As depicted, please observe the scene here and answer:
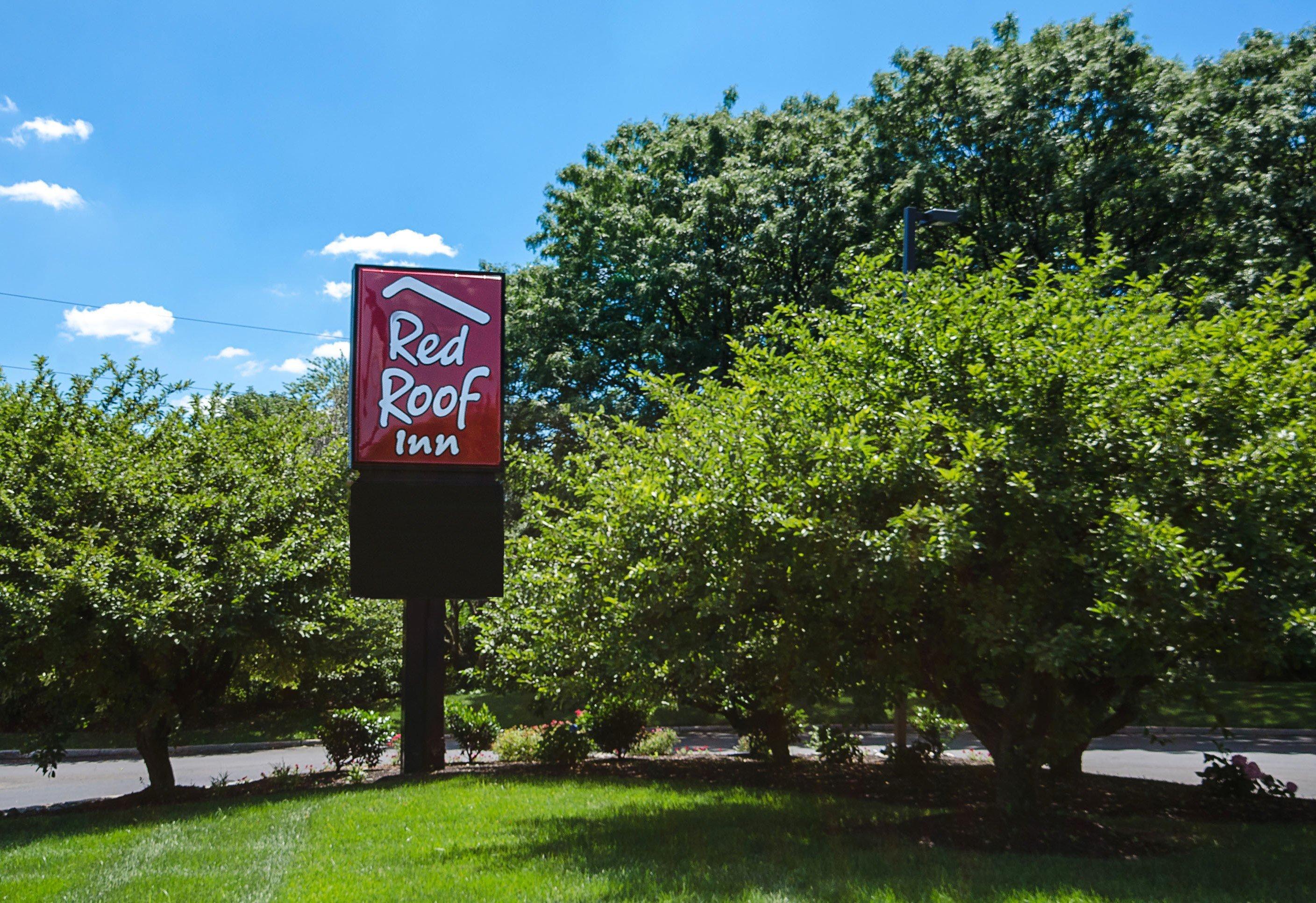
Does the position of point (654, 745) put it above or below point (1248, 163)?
below

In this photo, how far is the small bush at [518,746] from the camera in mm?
14586

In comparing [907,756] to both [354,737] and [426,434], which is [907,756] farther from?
[354,737]

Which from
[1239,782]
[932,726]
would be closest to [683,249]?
[932,726]

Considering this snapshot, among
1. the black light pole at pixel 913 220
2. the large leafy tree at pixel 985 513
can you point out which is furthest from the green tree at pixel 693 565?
the black light pole at pixel 913 220

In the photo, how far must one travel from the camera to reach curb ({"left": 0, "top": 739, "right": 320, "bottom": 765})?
20312mm

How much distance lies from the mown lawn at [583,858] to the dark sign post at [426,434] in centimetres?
265

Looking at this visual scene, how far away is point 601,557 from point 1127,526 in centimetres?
395

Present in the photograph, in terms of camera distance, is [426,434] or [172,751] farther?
[172,751]

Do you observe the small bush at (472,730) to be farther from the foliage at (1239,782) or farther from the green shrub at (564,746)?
the foliage at (1239,782)

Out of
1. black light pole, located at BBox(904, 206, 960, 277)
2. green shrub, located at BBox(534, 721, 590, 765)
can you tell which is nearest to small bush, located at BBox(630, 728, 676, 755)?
green shrub, located at BBox(534, 721, 590, 765)

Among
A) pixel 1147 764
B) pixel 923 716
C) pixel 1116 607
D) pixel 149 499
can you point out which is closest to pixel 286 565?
pixel 149 499

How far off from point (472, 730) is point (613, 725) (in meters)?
2.32

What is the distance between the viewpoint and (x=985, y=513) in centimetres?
722

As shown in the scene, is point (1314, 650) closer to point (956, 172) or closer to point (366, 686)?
point (956, 172)
